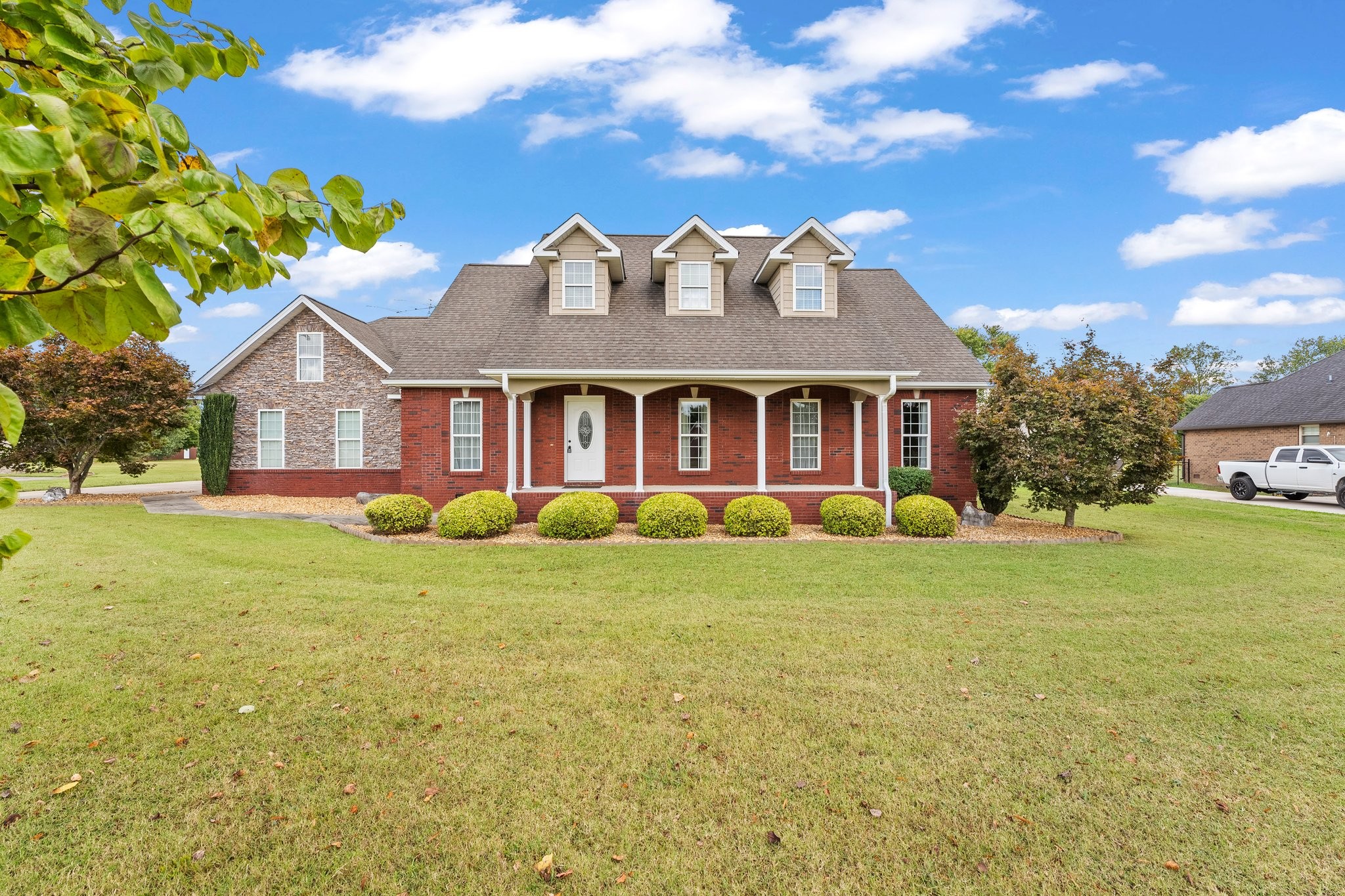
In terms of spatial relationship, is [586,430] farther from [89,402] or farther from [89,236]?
[89,402]

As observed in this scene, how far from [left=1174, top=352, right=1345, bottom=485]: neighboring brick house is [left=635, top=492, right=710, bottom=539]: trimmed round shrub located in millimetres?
28125

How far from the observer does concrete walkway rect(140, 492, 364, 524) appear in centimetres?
1398

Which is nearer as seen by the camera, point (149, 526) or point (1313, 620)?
point (1313, 620)

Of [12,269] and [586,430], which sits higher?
[586,430]

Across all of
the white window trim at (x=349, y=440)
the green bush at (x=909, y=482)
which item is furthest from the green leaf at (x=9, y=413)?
the white window trim at (x=349, y=440)

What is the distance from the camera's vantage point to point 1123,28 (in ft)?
A: 39.8

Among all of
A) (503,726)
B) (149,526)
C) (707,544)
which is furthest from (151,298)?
(149,526)

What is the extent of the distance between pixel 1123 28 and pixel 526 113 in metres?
13.9

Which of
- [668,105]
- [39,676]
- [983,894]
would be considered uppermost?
[668,105]

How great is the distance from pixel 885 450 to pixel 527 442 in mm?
8708

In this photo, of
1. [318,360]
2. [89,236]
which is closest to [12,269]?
[89,236]

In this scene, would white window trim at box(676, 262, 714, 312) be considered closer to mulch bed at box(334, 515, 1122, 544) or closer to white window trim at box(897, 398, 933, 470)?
white window trim at box(897, 398, 933, 470)

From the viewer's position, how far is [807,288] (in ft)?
50.9

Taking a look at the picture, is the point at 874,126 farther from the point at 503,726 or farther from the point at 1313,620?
the point at 503,726
